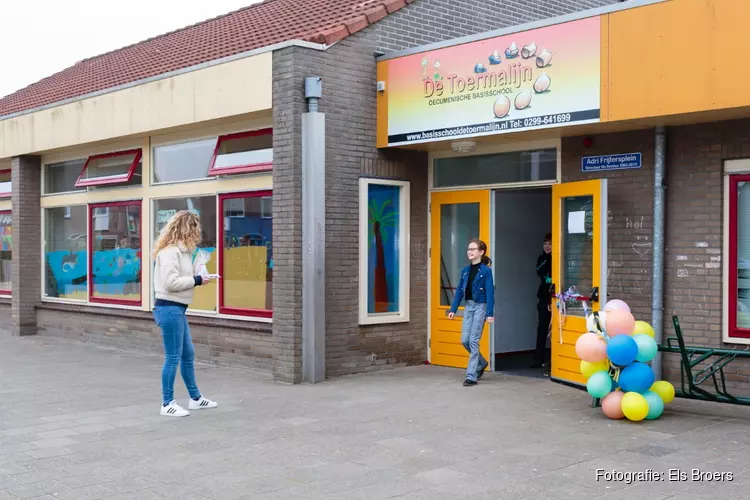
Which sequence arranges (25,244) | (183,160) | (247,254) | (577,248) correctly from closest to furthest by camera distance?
(577,248) → (247,254) → (183,160) → (25,244)

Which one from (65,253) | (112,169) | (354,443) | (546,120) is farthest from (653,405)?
(65,253)

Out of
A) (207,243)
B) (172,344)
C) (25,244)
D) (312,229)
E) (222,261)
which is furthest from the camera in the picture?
(25,244)

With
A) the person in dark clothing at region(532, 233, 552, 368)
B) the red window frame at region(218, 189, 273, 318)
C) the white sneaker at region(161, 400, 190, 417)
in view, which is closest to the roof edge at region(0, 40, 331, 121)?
the red window frame at region(218, 189, 273, 318)

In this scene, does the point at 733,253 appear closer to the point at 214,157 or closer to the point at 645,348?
the point at 645,348

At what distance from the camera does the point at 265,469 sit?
21.0 ft

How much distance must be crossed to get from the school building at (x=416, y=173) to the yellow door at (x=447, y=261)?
1.2 inches

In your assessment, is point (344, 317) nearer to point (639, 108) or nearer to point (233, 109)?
point (233, 109)

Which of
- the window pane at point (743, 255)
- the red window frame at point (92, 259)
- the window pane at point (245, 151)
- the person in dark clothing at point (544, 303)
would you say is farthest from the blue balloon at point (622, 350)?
the red window frame at point (92, 259)

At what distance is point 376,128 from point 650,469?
6.20 metres

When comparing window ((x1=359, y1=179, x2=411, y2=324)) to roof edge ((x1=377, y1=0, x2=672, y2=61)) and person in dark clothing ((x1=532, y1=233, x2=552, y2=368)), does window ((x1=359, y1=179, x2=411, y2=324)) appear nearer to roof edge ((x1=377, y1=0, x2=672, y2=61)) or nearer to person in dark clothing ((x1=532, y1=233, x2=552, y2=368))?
roof edge ((x1=377, y1=0, x2=672, y2=61))

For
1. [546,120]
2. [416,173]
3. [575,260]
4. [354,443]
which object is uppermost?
[546,120]

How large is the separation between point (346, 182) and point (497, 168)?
1.98 meters

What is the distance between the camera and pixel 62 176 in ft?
52.4

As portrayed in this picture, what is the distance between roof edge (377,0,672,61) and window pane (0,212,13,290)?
10142 mm
